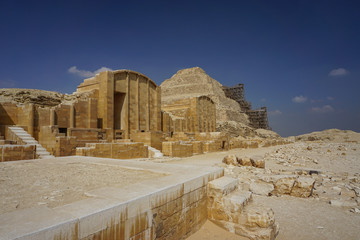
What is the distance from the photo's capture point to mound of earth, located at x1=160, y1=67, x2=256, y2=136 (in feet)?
197

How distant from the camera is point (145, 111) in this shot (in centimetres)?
1998

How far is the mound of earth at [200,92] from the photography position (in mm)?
60097

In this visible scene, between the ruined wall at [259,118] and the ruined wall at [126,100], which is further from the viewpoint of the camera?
the ruined wall at [259,118]

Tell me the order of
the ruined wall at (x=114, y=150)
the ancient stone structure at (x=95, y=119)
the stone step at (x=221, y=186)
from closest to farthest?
the stone step at (x=221, y=186), the ruined wall at (x=114, y=150), the ancient stone structure at (x=95, y=119)

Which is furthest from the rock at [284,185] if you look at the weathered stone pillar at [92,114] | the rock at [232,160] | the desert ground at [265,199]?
the weathered stone pillar at [92,114]

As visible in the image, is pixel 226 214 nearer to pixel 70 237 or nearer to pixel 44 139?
pixel 70 237

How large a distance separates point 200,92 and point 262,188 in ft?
233

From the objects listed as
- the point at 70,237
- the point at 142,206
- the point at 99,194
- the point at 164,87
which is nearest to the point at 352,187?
the point at 142,206

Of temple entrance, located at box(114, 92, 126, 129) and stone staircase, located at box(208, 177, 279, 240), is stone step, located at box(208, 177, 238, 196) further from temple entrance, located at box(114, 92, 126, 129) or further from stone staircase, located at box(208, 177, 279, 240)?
temple entrance, located at box(114, 92, 126, 129)

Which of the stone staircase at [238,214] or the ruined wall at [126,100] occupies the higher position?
the ruined wall at [126,100]

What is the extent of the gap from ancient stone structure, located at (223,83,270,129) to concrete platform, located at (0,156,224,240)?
6515 centimetres

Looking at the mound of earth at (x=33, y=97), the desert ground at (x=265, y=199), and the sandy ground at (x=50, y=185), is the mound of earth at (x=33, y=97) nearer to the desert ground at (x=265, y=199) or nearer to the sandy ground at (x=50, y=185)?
the desert ground at (x=265, y=199)

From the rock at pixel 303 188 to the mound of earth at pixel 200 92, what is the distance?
48187mm

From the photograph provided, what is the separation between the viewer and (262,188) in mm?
5660
